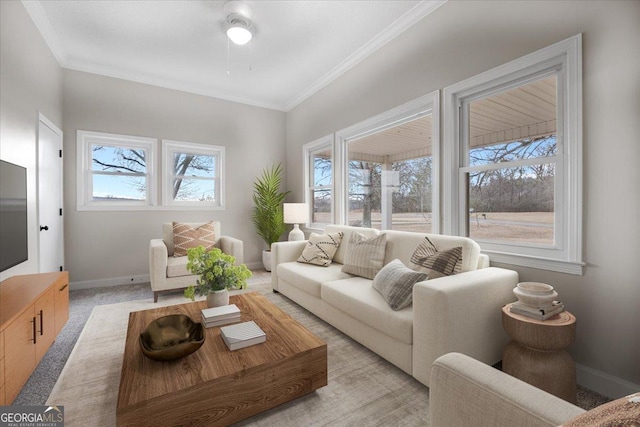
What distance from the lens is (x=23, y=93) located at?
2564mm

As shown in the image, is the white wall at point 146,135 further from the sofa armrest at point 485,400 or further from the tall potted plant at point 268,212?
the sofa armrest at point 485,400

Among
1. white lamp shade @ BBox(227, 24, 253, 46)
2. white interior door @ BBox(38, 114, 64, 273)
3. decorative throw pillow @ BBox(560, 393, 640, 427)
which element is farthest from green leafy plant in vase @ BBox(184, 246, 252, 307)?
white lamp shade @ BBox(227, 24, 253, 46)

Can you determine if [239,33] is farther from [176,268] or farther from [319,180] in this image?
[176,268]

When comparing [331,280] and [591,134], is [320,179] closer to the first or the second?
[331,280]

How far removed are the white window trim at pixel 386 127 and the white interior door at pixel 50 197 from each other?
326 cm

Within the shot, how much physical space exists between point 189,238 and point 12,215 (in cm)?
181

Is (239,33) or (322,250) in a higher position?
(239,33)

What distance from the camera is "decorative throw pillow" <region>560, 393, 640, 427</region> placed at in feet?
1.41

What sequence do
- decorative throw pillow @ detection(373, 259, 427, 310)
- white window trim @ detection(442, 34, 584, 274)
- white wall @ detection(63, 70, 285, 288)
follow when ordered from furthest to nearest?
white wall @ detection(63, 70, 285, 288), decorative throw pillow @ detection(373, 259, 427, 310), white window trim @ detection(442, 34, 584, 274)

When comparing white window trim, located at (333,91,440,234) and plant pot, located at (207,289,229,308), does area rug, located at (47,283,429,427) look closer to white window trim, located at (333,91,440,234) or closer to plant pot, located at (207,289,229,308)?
plant pot, located at (207,289,229,308)

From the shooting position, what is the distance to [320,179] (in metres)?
4.65

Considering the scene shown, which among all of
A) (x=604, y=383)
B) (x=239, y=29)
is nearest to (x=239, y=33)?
(x=239, y=29)

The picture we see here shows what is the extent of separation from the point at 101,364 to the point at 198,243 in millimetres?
1919

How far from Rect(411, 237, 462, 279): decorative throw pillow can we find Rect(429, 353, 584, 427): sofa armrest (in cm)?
127
